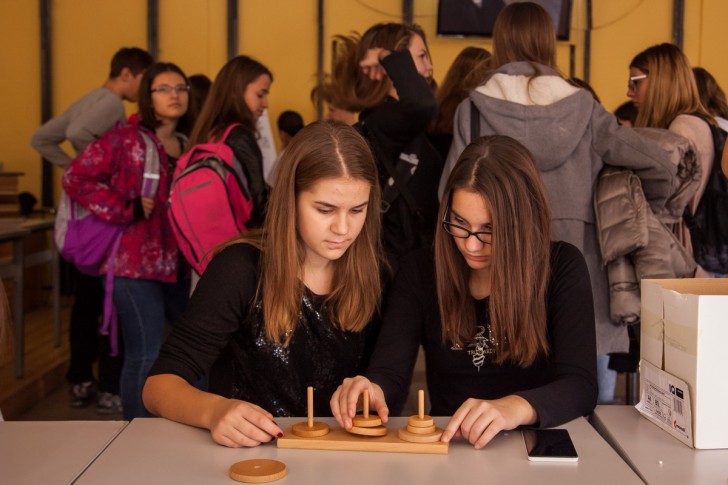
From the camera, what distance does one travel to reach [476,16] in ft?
21.7

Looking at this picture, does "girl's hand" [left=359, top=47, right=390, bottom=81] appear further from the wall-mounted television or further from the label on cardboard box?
the wall-mounted television

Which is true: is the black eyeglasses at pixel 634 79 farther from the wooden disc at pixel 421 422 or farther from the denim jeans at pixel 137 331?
the wooden disc at pixel 421 422

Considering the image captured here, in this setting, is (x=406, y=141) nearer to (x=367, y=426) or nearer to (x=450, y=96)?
(x=450, y=96)

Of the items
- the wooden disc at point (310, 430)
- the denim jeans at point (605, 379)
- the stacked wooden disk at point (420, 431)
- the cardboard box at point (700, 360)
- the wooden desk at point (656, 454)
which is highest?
the cardboard box at point (700, 360)

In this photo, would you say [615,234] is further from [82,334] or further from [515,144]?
[82,334]

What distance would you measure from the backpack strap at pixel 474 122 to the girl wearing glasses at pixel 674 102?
0.78 metres

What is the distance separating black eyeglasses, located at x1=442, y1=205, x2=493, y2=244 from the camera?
1.89 meters

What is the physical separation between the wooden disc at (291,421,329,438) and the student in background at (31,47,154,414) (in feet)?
8.51

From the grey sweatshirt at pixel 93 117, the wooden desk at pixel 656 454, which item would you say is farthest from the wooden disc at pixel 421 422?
the grey sweatshirt at pixel 93 117

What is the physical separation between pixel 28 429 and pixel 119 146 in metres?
1.82

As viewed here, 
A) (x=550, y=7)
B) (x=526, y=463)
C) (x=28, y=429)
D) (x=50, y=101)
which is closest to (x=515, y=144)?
(x=526, y=463)

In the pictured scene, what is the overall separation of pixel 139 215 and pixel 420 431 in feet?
6.63

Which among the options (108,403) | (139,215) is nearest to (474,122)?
(139,215)

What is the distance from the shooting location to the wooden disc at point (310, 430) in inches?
60.2
